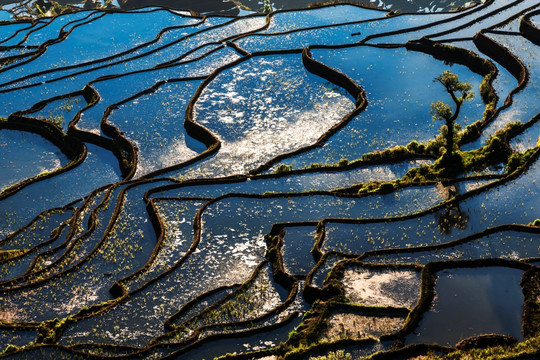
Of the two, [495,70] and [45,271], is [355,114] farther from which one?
[45,271]

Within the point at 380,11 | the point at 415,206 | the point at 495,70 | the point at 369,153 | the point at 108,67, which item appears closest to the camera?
the point at 415,206

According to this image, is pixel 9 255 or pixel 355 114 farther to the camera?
pixel 355 114

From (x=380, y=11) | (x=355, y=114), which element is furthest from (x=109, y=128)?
(x=380, y=11)

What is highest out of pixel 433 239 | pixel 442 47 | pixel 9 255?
pixel 442 47

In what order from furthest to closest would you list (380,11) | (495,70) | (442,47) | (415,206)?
1. (380,11)
2. (442,47)
3. (495,70)
4. (415,206)

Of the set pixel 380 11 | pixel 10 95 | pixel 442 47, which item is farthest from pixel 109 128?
pixel 380 11

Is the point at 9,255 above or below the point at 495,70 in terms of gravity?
below

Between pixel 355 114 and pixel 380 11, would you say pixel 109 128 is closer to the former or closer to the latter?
pixel 355 114
